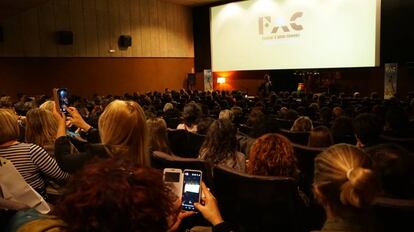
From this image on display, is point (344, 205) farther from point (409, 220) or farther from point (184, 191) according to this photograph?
point (184, 191)

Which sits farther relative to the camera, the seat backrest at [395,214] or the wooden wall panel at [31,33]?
the wooden wall panel at [31,33]

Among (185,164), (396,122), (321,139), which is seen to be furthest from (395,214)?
(396,122)

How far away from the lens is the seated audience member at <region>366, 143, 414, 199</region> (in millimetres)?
1956

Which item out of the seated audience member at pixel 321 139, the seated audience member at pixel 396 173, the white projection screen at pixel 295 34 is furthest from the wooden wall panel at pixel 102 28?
the seated audience member at pixel 396 173

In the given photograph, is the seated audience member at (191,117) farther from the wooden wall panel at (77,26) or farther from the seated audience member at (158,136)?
the wooden wall panel at (77,26)

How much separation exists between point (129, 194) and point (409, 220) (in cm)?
131

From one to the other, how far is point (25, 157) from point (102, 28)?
13419 millimetres

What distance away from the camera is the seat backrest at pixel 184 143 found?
4.46m

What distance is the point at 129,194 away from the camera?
3.01 ft

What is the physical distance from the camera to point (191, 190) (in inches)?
72.5

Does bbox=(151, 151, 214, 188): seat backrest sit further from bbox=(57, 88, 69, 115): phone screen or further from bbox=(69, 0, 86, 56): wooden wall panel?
bbox=(69, 0, 86, 56): wooden wall panel

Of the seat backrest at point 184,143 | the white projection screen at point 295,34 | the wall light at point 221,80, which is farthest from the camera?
the wall light at point 221,80

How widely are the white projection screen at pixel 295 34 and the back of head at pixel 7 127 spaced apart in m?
12.7

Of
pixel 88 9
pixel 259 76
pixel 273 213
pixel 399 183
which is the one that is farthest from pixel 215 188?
pixel 259 76
